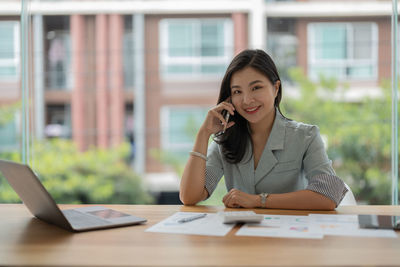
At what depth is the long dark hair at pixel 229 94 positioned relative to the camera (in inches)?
70.9

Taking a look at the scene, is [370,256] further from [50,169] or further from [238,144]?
[50,169]

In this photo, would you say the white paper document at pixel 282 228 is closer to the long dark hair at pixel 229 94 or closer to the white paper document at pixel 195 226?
the white paper document at pixel 195 226

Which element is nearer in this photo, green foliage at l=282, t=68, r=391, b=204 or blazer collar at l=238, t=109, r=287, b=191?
blazer collar at l=238, t=109, r=287, b=191

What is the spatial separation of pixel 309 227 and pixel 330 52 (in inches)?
124

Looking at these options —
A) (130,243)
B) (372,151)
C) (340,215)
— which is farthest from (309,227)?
(372,151)

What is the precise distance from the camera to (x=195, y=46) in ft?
14.8

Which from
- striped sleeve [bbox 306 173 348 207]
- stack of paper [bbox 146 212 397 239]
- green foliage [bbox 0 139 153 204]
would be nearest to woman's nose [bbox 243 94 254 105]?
striped sleeve [bbox 306 173 348 207]

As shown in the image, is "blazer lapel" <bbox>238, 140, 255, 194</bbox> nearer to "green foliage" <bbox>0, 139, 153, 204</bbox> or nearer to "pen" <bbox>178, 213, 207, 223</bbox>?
"pen" <bbox>178, 213, 207, 223</bbox>

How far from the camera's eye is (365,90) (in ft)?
13.1

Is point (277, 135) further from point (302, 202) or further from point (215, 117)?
point (302, 202)

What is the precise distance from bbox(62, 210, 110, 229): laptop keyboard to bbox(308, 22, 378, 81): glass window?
10.2 feet

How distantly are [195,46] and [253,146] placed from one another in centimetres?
278

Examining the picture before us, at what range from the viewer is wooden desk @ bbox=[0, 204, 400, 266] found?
Result: 3.14 feet

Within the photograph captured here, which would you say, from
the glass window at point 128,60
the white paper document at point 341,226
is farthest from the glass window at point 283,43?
the white paper document at point 341,226
